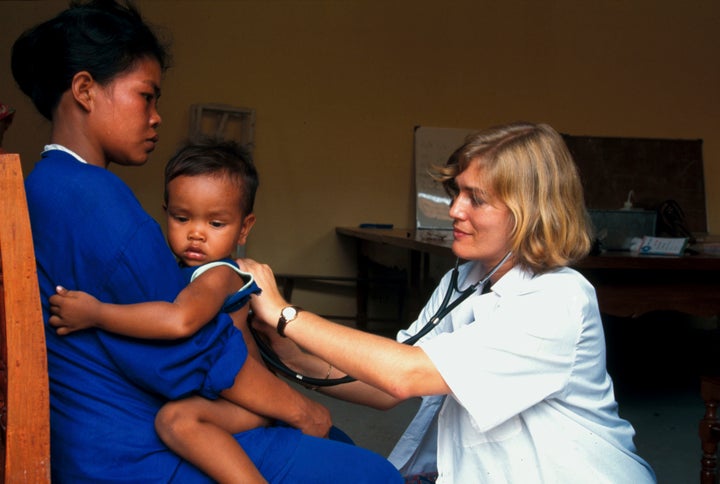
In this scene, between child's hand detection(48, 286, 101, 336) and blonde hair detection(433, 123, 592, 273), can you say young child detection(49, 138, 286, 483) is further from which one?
blonde hair detection(433, 123, 592, 273)

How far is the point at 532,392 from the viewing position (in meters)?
1.23

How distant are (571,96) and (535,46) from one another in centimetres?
56

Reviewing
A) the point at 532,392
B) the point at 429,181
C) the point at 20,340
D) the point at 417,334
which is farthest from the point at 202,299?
the point at 429,181

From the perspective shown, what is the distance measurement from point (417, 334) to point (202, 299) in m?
0.48

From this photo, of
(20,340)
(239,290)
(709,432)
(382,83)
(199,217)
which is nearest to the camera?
(20,340)

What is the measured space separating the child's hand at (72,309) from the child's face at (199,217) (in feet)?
1.22

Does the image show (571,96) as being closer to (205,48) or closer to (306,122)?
(306,122)

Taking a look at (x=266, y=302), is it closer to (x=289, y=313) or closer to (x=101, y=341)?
(x=289, y=313)

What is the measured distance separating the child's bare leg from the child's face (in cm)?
32

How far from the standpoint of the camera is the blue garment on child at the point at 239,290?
1.19m

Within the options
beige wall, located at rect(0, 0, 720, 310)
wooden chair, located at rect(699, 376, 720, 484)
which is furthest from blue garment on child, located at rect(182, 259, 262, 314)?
beige wall, located at rect(0, 0, 720, 310)

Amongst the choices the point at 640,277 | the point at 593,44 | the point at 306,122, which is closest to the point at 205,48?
the point at 306,122

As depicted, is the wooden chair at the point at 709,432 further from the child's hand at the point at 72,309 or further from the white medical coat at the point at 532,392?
the child's hand at the point at 72,309

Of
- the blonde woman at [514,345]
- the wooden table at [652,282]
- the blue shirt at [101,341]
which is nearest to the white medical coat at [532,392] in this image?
the blonde woman at [514,345]
